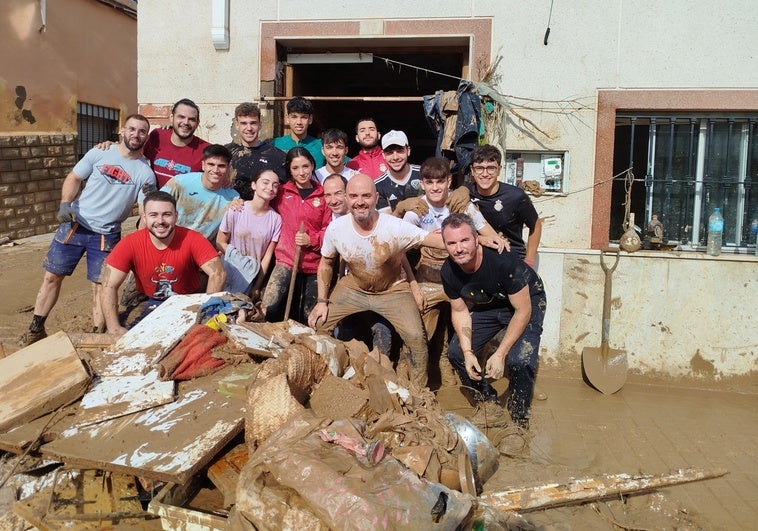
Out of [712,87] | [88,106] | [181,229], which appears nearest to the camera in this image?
[181,229]

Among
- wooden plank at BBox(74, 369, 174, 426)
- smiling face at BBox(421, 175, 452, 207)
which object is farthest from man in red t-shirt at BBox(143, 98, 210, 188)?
wooden plank at BBox(74, 369, 174, 426)

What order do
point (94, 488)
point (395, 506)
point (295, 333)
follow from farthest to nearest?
1. point (295, 333)
2. point (94, 488)
3. point (395, 506)

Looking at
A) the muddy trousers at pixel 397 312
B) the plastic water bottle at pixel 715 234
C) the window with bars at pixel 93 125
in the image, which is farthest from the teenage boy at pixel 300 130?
the window with bars at pixel 93 125

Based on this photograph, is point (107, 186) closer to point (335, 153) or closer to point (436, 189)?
point (335, 153)

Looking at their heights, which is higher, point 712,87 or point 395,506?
point 712,87

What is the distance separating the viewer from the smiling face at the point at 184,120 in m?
5.34

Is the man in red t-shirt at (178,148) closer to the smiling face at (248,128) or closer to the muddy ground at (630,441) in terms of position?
the smiling face at (248,128)

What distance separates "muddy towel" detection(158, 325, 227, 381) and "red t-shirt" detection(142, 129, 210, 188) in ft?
5.97

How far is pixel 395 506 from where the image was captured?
2.43 m

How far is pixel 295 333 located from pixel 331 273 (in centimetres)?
92

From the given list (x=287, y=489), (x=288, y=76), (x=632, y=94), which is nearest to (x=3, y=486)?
(x=287, y=489)

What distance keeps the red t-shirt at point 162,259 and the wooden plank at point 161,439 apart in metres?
1.30

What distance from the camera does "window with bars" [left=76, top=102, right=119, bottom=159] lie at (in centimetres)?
1230

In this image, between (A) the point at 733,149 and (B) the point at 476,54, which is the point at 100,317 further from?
(A) the point at 733,149
